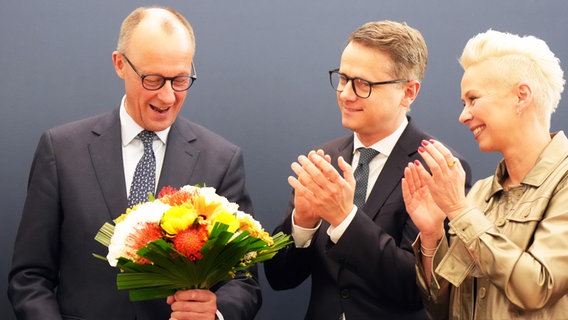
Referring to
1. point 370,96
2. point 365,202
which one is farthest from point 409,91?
point 365,202

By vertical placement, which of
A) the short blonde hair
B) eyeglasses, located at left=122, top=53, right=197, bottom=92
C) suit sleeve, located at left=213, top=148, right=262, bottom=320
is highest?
the short blonde hair

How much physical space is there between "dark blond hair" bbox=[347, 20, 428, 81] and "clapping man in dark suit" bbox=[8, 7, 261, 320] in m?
0.65

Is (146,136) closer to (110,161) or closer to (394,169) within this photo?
(110,161)

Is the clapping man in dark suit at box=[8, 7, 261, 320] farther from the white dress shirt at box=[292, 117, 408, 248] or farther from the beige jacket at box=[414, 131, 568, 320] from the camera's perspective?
the beige jacket at box=[414, 131, 568, 320]

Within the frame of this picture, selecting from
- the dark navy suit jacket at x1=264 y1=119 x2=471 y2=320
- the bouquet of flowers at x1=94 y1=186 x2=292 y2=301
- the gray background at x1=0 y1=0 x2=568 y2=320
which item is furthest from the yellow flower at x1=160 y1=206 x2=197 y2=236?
the gray background at x1=0 y1=0 x2=568 y2=320

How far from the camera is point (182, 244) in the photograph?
2.52 m

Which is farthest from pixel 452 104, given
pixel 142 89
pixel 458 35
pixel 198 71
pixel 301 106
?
pixel 142 89

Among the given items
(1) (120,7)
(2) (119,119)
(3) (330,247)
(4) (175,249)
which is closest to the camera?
(4) (175,249)

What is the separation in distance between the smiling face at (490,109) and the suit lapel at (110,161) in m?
1.21

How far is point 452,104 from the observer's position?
382 cm

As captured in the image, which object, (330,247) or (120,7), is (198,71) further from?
(330,247)

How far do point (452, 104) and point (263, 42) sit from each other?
2.87 ft

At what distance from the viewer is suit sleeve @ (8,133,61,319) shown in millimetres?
2990

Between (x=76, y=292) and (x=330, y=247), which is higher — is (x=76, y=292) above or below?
below
